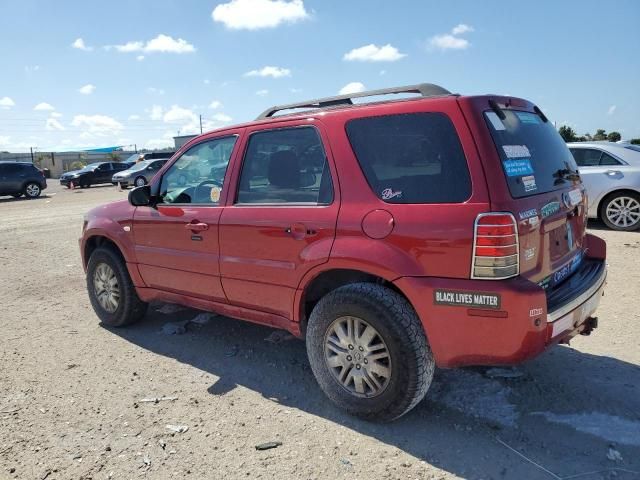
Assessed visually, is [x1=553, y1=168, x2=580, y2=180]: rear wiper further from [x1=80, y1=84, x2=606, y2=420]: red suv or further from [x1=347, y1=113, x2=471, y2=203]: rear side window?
[x1=347, y1=113, x2=471, y2=203]: rear side window

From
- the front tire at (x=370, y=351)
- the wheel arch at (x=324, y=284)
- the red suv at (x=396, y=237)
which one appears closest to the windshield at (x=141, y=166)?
the red suv at (x=396, y=237)

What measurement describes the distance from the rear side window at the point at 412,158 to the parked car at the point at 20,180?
2389 centimetres

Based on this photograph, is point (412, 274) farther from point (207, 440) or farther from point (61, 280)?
point (61, 280)

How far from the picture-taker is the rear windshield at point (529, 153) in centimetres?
284

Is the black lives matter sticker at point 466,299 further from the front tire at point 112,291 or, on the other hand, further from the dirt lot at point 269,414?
the front tire at point 112,291

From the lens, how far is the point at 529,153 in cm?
309

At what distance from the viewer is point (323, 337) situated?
3.30 metres

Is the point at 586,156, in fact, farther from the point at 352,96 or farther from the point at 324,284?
the point at 324,284

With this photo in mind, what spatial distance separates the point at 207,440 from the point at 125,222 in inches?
94.8

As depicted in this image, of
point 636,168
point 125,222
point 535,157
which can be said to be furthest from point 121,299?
point 636,168

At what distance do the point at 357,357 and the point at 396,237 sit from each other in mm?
801

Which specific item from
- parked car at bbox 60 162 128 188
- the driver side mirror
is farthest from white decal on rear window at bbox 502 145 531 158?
parked car at bbox 60 162 128 188

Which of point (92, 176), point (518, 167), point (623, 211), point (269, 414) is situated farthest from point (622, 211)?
point (92, 176)

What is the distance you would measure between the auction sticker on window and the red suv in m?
0.01
